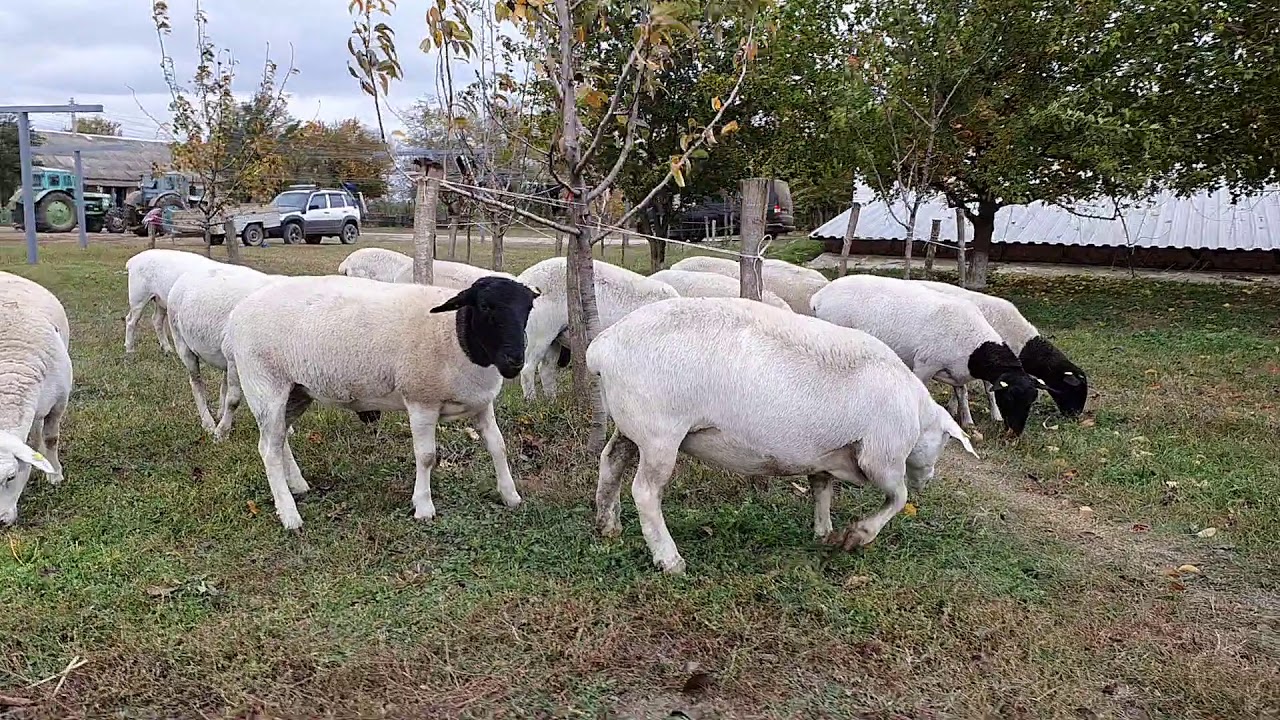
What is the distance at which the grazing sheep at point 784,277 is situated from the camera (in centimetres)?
933

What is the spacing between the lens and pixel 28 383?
16.9ft

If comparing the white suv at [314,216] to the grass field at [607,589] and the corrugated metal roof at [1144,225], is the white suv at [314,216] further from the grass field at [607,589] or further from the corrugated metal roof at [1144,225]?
the grass field at [607,589]

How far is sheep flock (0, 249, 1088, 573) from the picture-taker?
4.29m

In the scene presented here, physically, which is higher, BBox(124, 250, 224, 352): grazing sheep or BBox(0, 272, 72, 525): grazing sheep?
BBox(124, 250, 224, 352): grazing sheep

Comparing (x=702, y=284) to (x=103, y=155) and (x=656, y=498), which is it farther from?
(x=103, y=155)

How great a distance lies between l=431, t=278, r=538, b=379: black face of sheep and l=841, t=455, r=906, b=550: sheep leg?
188 cm

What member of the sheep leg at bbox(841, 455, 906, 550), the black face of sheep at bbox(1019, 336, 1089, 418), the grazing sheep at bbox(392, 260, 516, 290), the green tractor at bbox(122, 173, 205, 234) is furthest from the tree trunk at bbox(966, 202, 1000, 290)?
the green tractor at bbox(122, 173, 205, 234)

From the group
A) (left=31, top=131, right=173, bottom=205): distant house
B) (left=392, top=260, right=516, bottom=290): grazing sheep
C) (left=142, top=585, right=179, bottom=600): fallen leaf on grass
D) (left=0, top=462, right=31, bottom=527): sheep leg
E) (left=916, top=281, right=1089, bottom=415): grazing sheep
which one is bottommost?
(left=142, top=585, right=179, bottom=600): fallen leaf on grass

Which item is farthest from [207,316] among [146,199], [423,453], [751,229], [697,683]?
[146,199]

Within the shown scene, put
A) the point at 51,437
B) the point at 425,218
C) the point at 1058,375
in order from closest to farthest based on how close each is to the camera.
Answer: the point at 51,437
the point at 425,218
the point at 1058,375

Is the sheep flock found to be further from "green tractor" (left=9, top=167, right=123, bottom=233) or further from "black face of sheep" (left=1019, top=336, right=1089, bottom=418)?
"green tractor" (left=9, top=167, right=123, bottom=233)

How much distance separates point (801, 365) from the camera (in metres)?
4.32

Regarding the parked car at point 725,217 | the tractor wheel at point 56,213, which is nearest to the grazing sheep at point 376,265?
the parked car at point 725,217

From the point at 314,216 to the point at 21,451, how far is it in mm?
24979
